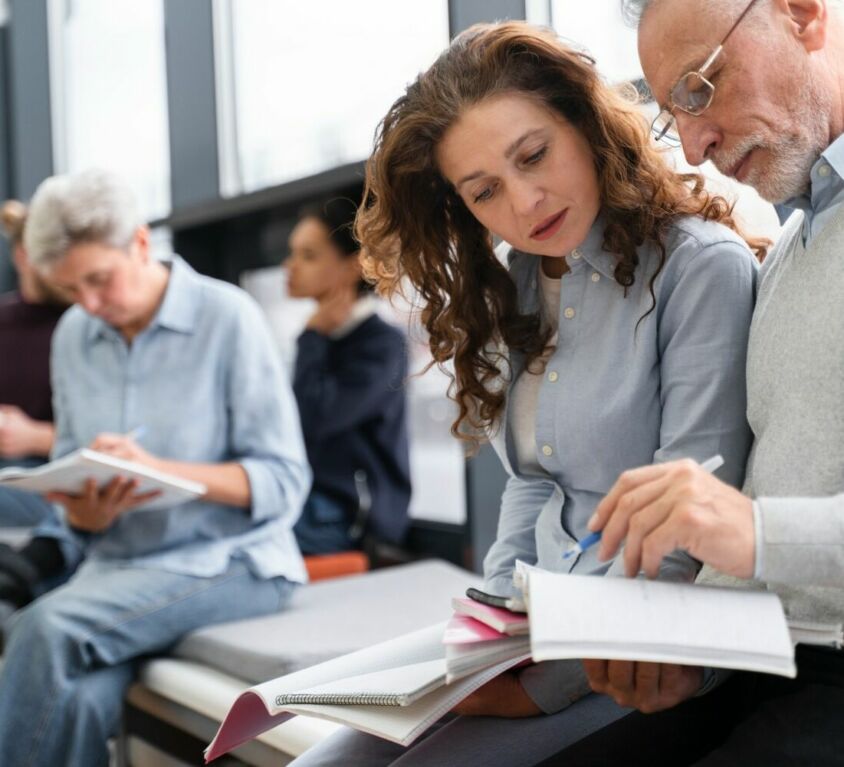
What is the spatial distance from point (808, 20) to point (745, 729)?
840 millimetres

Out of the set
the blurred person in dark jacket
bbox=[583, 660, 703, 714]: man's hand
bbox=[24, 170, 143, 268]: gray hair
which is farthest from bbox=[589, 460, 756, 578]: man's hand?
the blurred person in dark jacket

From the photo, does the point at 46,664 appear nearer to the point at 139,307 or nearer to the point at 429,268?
the point at 139,307

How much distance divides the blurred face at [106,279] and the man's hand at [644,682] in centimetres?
163

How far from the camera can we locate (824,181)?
4.12 feet

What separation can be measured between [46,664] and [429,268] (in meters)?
1.20

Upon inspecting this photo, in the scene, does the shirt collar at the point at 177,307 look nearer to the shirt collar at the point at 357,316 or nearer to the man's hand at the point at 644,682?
the shirt collar at the point at 357,316

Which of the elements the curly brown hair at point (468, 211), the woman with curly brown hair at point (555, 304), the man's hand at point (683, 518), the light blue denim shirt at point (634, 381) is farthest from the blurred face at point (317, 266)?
the man's hand at point (683, 518)

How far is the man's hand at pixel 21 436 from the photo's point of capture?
3.26 meters

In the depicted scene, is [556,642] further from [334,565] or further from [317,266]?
[317,266]

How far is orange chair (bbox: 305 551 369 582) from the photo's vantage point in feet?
9.78

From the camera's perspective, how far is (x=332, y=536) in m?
3.20

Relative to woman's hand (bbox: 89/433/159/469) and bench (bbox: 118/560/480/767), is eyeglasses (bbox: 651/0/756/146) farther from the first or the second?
woman's hand (bbox: 89/433/159/469)

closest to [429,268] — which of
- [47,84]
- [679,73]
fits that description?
[679,73]

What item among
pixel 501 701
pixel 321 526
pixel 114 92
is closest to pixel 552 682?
pixel 501 701
